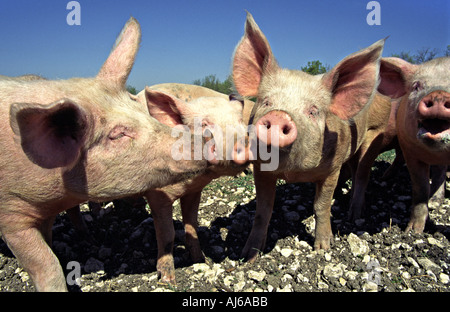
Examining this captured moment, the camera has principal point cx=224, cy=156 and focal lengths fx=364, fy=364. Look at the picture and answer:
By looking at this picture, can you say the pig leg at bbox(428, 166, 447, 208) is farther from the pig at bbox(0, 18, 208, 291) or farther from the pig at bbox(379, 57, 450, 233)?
the pig at bbox(0, 18, 208, 291)

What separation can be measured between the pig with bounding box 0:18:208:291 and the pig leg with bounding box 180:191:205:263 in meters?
1.03

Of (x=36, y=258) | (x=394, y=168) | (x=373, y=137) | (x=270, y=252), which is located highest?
(x=373, y=137)

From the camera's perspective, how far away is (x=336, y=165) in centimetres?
390

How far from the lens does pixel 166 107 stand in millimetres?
3750

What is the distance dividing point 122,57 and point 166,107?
2.29ft

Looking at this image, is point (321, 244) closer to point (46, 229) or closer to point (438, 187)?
point (438, 187)

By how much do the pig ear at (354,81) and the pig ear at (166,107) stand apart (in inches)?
56.7

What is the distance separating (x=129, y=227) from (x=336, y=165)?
2660 millimetres

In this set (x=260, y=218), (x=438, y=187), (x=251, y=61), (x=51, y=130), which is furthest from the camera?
(x=438, y=187)

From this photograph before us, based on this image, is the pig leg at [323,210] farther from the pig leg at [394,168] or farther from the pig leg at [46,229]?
the pig leg at [46,229]

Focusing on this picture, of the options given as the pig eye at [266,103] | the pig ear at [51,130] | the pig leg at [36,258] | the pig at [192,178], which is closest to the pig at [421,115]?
the pig eye at [266,103]

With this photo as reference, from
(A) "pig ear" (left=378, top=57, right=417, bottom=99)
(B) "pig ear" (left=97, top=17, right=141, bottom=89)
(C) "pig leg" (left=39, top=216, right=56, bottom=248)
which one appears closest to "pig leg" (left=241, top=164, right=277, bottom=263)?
(B) "pig ear" (left=97, top=17, right=141, bottom=89)

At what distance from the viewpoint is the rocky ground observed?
347 cm

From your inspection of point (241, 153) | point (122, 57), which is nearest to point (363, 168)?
point (241, 153)
